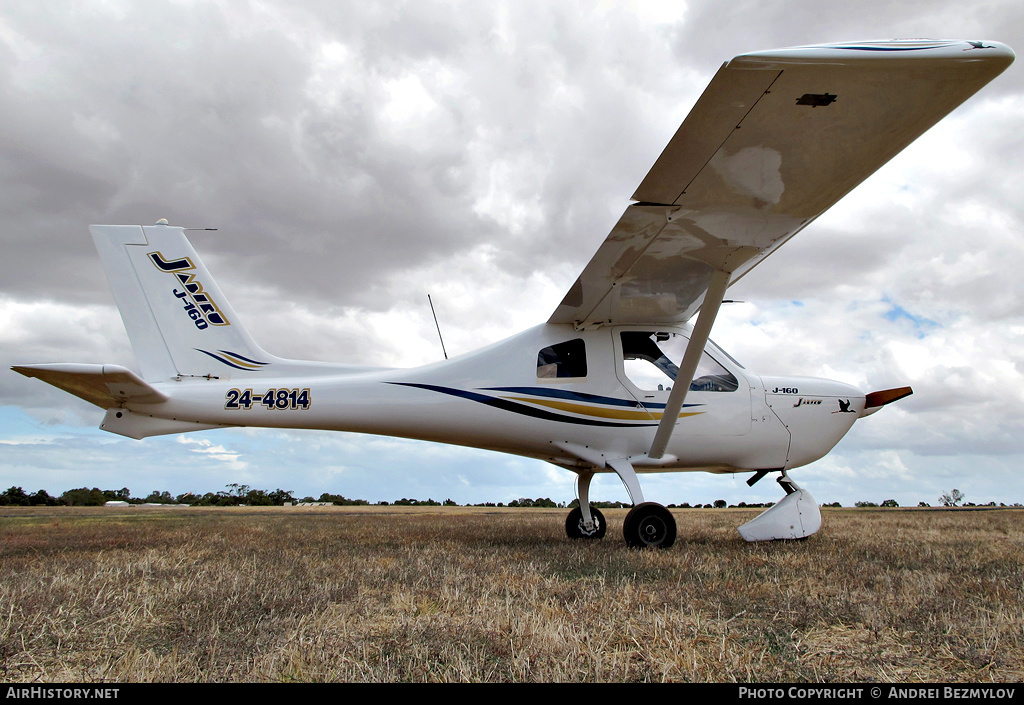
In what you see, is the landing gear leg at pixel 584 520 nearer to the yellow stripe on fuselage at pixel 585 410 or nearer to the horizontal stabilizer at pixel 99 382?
the yellow stripe on fuselage at pixel 585 410

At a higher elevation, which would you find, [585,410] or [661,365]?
[661,365]

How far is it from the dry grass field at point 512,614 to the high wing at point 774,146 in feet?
8.85

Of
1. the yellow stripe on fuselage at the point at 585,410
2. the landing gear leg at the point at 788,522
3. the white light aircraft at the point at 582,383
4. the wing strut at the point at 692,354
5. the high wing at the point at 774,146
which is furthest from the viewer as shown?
the yellow stripe on fuselage at the point at 585,410

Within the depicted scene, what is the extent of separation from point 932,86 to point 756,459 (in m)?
4.37

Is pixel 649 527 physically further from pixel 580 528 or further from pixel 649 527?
pixel 580 528

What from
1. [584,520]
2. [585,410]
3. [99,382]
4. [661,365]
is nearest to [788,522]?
[661,365]

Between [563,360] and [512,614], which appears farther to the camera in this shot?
[563,360]

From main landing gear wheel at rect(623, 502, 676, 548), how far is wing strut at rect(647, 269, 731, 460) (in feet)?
2.14

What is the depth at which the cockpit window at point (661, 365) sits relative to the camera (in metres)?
6.72

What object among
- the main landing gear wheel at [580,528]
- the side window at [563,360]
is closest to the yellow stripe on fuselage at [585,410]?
the side window at [563,360]

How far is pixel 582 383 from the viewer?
6.63 metres

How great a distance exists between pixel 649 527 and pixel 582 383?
1.66m

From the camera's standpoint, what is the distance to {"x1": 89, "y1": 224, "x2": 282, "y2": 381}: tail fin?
6652 mm

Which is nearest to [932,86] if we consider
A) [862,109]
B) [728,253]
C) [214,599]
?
[862,109]
